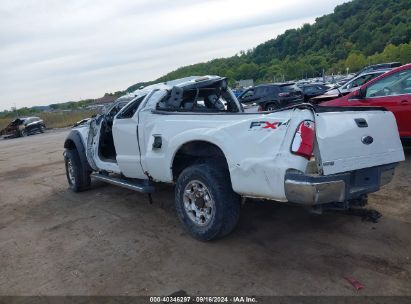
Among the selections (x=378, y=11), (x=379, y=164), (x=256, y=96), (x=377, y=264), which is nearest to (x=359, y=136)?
(x=379, y=164)

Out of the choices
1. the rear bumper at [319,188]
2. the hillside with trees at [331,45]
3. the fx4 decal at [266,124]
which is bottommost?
the rear bumper at [319,188]

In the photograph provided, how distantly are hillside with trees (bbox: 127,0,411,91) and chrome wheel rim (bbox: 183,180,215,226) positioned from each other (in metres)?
78.9

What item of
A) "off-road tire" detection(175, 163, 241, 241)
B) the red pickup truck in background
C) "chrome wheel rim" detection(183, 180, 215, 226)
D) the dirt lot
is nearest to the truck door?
the dirt lot

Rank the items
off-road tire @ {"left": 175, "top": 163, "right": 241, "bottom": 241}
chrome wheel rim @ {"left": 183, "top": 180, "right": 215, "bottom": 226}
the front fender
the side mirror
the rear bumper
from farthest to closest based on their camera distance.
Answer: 1. the side mirror
2. the front fender
3. chrome wheel rim @ {"left": 183, "top": 180, "right": 215, "bottom": 226}
4. off-road tire @ {"left": 175, "top": 163, "right": 241, "bottom": 241}
5. the rear bumper

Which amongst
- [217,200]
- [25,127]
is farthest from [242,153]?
[25,127]

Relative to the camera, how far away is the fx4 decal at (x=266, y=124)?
3650 mm

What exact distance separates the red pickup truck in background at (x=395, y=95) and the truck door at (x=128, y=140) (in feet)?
11.4

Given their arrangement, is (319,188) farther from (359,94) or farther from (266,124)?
(359,94)

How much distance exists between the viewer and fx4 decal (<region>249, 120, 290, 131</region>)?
3.65 meters

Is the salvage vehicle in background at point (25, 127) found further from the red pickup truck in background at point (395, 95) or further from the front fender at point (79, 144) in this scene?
the red pickup truck in background at point (395, 95)

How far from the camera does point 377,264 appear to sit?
144 inches

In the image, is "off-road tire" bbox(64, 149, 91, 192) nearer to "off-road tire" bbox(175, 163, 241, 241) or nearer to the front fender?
the front fender

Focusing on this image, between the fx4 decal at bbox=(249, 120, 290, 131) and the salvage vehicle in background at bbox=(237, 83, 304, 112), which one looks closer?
the fx4 decal at bbox=(249, 120, 290, 131)

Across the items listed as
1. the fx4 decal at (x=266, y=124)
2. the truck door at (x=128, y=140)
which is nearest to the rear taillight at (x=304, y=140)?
the fx4 decal at (x=266, y=124)
